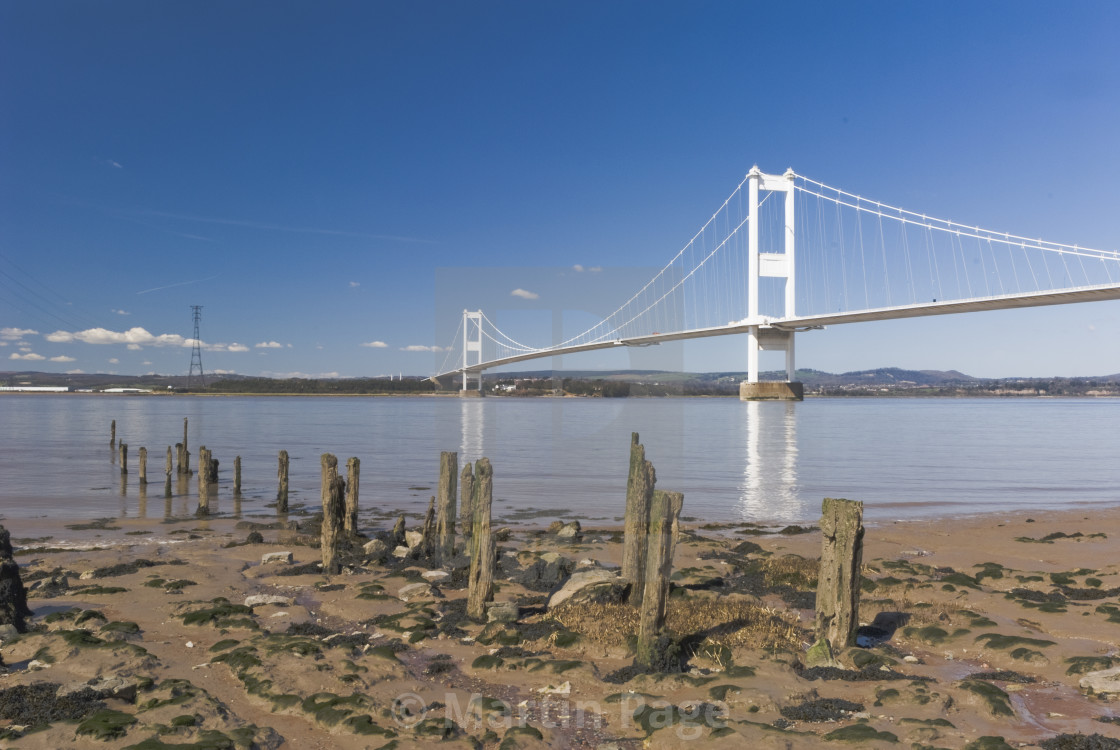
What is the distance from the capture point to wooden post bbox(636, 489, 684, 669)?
231 inches

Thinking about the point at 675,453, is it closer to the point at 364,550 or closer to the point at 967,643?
the point at 364,550

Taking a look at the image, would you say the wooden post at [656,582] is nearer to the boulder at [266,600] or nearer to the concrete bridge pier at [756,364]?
the boulder at [266,600]

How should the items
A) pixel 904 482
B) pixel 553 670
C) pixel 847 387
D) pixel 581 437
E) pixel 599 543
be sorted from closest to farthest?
pixel 553 670
pixel 599 543
pixel 904 482
pixel 581 437
pixel 847 387

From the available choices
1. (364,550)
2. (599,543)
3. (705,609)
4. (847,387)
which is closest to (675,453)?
(599,543)

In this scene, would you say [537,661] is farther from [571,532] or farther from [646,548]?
[571,532]

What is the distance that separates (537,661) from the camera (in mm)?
5859

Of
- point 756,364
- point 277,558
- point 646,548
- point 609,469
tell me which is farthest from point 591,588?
point 756,364

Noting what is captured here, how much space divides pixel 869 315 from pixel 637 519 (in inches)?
1905

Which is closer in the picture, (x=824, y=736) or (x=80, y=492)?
(x=824, y=736)

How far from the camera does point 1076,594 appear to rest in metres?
8.19

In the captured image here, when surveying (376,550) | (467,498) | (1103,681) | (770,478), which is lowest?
(770,478)

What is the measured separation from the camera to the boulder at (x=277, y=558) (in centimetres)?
1000

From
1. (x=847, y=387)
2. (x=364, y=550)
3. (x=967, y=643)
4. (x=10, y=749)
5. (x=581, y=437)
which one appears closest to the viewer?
(x=10, y=749)

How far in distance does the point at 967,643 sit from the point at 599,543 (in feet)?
20.4
